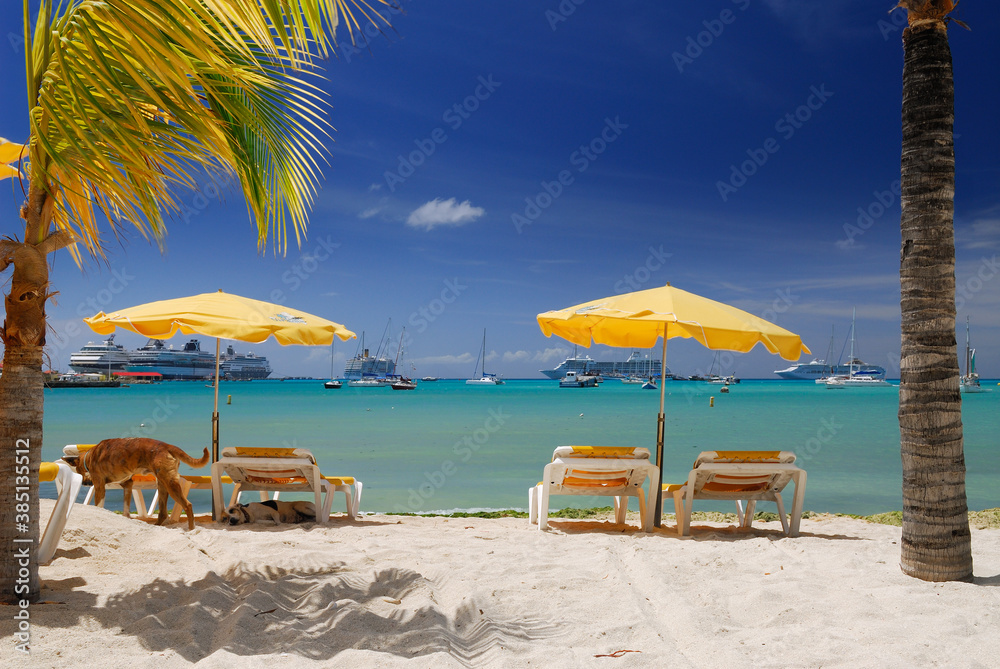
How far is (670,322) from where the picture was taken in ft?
19.7

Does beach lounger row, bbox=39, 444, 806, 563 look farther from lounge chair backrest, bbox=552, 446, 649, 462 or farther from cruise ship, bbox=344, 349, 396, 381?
cruise ship, bbox=344, 349, 396, 381

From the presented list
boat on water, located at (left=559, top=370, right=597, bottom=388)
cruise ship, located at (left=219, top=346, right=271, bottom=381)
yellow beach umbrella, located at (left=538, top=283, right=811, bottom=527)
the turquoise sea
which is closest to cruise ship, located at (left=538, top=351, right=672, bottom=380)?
boat on water, located at (left=559, top=370, right=597, bottom=388)

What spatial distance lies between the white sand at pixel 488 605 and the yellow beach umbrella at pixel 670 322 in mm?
1890

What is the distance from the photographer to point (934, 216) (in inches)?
146

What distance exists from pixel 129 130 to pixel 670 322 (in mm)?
4800

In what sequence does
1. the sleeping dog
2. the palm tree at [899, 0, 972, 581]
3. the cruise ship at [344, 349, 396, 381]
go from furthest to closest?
the cruise ship at [344, 349, 396, 381] < the sleeping dog < the palm tree at [899, 0, 972, 581]

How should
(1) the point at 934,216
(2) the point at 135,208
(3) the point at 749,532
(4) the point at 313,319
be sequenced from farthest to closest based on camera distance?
(4) the point at 313,319 → (3) the point at 749,532 → (1) the point at 934,216 → (2) the point at 135,208

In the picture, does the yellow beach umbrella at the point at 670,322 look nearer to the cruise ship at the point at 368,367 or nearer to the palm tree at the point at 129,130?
the palm tree at the point at 129,130

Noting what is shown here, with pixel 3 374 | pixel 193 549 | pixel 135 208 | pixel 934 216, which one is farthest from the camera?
pixel 193 549

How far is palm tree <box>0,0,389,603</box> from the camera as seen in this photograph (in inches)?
94.7

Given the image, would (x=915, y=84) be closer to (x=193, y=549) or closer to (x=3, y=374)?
(x=3, y=374)

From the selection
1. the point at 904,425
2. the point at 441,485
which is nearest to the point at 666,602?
the point at 904,425

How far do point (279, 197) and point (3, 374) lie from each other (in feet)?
5.33

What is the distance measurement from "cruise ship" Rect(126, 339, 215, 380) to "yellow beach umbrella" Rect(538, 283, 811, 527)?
276ft
